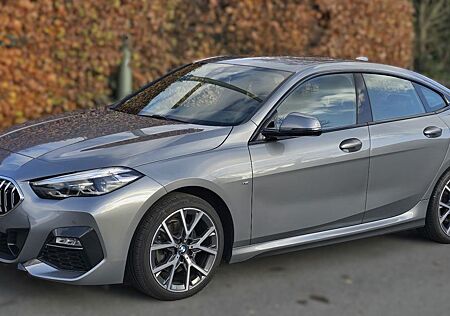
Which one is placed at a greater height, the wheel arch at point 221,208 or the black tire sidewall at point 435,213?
the wheel arch at point 221,208

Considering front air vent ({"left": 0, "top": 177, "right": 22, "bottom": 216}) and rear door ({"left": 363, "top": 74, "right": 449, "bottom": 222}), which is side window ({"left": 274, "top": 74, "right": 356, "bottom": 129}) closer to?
rear door ({"left": 363, "top": 74, "right": 449, "bottom": 222})

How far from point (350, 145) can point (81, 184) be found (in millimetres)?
1957

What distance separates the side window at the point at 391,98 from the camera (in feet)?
18.9

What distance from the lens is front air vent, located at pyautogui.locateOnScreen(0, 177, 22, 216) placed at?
4.44 m

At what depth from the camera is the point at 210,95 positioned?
5.48 m

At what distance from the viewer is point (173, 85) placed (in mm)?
5906

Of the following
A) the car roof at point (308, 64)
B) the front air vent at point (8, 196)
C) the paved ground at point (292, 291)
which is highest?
the car roof at point (308, 64)

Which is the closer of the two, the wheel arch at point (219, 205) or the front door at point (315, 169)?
the wheel arch at point (219, 205)

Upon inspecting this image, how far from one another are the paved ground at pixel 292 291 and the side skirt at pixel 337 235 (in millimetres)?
199

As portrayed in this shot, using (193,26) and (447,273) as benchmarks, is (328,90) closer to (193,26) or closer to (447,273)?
(447,273)

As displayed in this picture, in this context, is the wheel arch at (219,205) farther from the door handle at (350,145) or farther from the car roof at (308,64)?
the car roof at (308,64)

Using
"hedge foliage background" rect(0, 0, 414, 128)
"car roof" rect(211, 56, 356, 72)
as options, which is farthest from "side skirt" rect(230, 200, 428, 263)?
"hedge foliage background" rect(0, 0, 414, 128)

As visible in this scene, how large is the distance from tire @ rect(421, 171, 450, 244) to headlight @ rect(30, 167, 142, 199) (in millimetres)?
2654

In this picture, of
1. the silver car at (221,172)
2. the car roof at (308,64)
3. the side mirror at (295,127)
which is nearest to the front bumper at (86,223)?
the silver car at (221,172)
